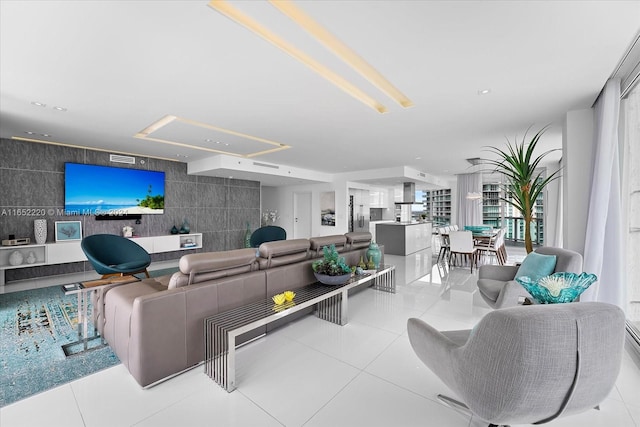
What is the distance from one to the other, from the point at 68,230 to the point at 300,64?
5662 millimetres

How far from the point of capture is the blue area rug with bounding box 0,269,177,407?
6.48 feet

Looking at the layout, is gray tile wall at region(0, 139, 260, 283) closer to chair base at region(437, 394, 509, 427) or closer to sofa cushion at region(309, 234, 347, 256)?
sofa cushion at region(309, 234, 347, 256)

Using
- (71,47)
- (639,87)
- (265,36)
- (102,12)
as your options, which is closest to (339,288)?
(265,36)

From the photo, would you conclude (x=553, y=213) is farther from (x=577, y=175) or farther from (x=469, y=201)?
(x=577, y=175)

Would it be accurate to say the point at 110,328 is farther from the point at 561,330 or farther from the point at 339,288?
the point at 561,330

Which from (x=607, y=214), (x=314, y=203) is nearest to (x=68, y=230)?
(x=314, y=203)

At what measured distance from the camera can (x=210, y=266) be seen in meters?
2.26

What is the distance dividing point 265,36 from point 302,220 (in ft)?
27.7

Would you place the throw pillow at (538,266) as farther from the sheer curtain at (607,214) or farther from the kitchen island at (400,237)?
the kitchen island at (400,237)

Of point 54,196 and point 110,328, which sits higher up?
point 54,196

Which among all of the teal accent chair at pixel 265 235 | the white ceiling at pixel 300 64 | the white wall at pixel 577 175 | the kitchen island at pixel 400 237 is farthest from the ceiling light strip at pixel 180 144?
the white wall at pixel 577 175

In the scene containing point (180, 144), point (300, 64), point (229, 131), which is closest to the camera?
point (300, 64)

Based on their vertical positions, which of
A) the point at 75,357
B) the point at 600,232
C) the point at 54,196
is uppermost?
the point at 54,196

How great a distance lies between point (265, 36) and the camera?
2.02m
